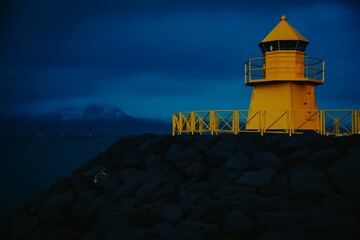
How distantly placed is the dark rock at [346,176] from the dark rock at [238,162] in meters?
2.27

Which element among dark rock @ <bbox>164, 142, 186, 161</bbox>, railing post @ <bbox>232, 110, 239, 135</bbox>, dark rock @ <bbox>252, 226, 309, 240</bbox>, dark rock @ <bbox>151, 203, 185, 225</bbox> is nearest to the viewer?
dark rock @ <bbox>252, 226, 309, 240</bbox>

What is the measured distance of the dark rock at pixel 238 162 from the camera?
464 inches

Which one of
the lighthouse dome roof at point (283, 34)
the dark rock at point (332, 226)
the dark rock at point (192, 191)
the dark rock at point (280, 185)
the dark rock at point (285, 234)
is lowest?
the dark rock at point (285, 234)

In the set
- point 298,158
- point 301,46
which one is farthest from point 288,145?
point 301,46

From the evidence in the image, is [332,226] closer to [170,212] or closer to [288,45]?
[170,212]

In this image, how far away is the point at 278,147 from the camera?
41.1 ft

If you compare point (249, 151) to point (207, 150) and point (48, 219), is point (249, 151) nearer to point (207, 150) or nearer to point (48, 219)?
point (207, 150)

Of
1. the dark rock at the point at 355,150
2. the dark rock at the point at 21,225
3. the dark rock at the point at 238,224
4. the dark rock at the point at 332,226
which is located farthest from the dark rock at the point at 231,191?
the dark rock at the point at 21,225

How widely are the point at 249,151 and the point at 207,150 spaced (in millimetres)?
1270

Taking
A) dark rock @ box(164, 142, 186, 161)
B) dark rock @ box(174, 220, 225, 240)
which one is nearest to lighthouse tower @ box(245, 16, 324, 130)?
dark rock @ box(164, 142, 186, 161)

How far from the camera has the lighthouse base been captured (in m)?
17.5

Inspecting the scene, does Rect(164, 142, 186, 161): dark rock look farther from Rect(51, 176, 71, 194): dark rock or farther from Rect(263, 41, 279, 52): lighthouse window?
Rect(263, 41, 279, 52): lighthouse window

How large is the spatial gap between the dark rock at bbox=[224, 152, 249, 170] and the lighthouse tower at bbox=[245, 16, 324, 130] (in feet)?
18.9

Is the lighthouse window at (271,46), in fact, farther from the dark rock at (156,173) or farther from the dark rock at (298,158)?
the dark rock at (156,173)
